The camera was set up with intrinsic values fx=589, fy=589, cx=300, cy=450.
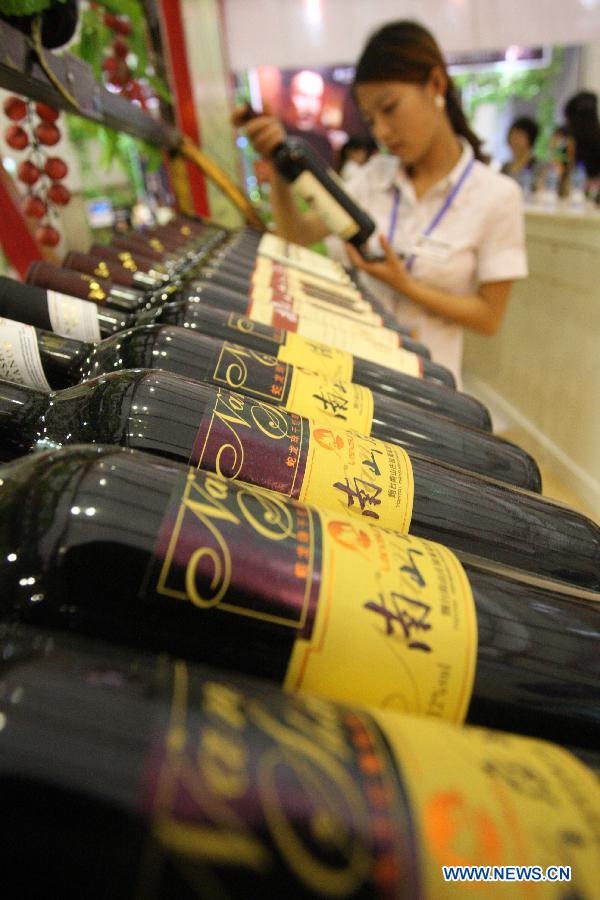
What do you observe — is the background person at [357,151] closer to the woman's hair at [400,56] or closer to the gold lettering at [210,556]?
the woman's hair at [400,56]

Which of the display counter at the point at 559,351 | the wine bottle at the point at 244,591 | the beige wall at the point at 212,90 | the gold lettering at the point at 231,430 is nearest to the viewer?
the wine bottle at the point at 244,591

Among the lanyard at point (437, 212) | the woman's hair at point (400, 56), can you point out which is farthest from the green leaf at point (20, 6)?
the lanyard at point (437, 212)

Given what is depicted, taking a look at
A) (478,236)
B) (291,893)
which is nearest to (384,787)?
(291,893)

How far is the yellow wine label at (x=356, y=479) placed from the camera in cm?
44

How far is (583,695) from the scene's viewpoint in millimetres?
370

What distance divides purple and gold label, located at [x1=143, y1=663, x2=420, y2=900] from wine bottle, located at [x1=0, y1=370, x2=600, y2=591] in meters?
0.19

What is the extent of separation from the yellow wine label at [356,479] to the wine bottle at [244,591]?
0.27ft

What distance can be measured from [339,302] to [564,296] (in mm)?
1570

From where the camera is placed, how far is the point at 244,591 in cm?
32

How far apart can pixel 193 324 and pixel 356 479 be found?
1.00 ft

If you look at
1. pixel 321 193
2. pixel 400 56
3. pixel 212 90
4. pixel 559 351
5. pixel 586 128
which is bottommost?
pixel 559 351

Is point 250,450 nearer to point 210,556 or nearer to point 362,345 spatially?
point 210,556

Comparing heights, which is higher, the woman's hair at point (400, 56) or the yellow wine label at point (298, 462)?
the woman's hair at point (400, 56)

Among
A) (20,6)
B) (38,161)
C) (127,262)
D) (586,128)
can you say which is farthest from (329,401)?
(586,128)
